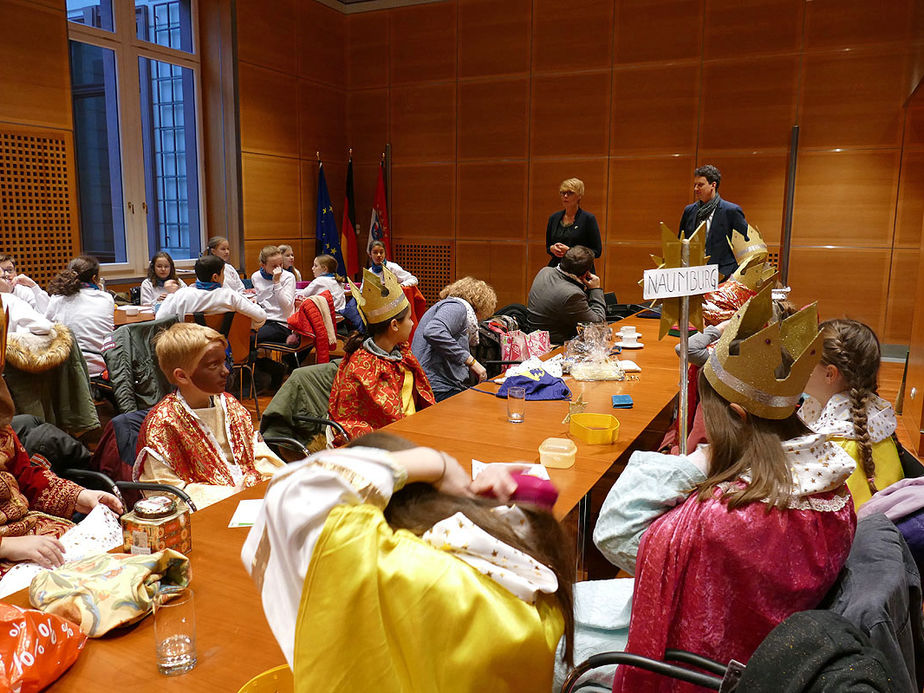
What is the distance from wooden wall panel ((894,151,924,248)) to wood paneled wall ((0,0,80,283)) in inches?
323

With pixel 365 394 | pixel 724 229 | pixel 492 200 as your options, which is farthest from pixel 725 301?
pixel 492 200

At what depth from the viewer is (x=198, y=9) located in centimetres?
816

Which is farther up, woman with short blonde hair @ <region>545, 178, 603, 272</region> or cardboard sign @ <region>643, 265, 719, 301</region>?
woman with short blonde hair @ <region>545, 178, 603, 272</region>

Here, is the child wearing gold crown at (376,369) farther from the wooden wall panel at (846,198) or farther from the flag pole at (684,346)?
the wooden wall panel at (846,198)

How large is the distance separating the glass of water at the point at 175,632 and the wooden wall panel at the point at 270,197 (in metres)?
7.80

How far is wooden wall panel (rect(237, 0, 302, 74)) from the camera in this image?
8281mm

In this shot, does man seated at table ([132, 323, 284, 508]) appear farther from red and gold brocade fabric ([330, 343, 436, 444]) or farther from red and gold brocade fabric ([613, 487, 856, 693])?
red and gold brocade fabric ([613, 487, 856, 693])

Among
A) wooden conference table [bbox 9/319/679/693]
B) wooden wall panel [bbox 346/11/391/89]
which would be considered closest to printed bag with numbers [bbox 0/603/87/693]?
wooden conference table [bbox 9/319/679/693]

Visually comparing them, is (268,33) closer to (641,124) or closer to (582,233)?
(641,124)

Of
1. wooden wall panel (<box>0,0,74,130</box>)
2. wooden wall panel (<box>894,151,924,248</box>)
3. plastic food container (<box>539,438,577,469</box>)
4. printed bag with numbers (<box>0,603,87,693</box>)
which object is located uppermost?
wooden wall panel (<box>0,0,74,130</box>)

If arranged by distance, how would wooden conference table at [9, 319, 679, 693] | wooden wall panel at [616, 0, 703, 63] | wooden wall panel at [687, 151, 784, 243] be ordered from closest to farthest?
1. wooden conference table at [9, 319, 679, 693]
2. wooden wall panel at [687, 151, 784, 243]
3. wooden wall panel at [616, 0, 703, 63]

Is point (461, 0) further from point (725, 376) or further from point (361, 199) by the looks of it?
point (725, 376)

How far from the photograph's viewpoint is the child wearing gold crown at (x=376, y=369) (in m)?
3.06

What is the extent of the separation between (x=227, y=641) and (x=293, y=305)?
19.3 feet
